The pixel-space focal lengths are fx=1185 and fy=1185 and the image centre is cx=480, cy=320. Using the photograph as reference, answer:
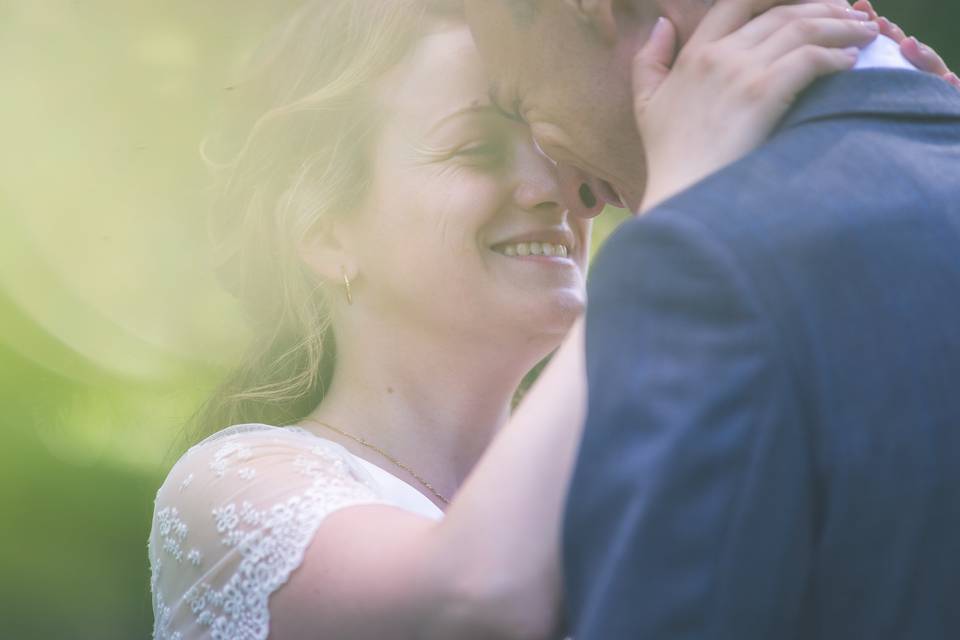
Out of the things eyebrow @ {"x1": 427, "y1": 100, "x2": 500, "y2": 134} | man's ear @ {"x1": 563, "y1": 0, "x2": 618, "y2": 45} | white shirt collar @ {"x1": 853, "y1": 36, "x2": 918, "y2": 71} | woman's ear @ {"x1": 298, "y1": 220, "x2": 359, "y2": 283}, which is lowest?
woman's ear @ {"x1": 298, "y1": 220, "x2": 359, "y2": 283}

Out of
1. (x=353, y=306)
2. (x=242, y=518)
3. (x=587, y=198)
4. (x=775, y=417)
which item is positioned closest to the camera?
(x=775, y=417)

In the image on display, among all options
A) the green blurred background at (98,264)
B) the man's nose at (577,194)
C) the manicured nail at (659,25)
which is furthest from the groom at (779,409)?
the green blurred background at (98,264)

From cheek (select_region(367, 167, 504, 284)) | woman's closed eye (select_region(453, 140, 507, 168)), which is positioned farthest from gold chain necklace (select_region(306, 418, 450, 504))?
woman's closed eye (select_region(453, 140, 507, 168))

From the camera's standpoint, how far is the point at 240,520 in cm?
223

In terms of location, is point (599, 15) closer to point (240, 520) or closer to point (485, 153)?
point (485, 153)

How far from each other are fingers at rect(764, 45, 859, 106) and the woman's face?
3.86 ft

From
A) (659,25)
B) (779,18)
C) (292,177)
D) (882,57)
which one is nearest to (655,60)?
(659,25)

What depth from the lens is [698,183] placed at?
1430mm

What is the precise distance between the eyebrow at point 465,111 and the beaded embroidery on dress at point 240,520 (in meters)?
0.78

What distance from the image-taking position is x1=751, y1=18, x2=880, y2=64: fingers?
1.62m

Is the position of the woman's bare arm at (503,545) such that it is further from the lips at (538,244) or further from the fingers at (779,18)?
the lips at (538,244)

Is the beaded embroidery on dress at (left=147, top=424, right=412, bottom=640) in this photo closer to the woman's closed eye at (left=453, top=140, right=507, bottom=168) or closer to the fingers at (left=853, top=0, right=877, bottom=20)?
the woman's closed eye at (left=453, top=140, right=507, bottom=168)

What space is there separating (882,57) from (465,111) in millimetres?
1276

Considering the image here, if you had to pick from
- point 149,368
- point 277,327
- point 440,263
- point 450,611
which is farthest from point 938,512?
point 149,368
